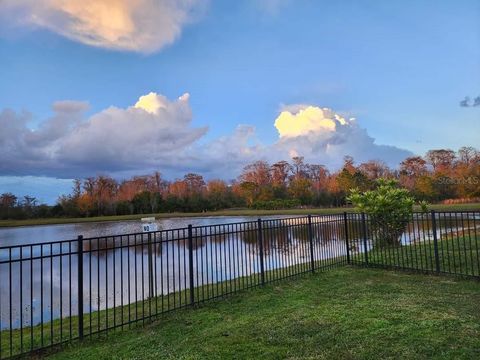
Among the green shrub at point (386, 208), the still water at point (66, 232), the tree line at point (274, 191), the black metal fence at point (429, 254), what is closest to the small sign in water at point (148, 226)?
the black metal fence at point (429, 254)

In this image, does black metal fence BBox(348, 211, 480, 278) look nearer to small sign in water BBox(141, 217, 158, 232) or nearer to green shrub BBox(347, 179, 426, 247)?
green shrub BBox(347, 179, 426, 247)

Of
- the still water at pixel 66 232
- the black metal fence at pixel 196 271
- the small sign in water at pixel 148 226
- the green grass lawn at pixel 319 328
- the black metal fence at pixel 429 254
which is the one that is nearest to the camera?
the green grass lawn at pixel 319 328

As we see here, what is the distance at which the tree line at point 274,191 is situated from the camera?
197 feet

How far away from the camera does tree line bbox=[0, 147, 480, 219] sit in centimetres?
6019

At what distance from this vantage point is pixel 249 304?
6527 millimetres

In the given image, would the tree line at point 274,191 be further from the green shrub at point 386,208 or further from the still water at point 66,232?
the green shrub at point 386,208

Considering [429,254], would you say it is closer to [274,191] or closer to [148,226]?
[148,226]

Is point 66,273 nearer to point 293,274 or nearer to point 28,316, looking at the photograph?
point 28,316

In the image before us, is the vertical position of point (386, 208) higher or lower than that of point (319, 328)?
higher

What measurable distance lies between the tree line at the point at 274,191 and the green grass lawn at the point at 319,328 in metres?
54.5

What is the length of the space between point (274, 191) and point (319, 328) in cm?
7254

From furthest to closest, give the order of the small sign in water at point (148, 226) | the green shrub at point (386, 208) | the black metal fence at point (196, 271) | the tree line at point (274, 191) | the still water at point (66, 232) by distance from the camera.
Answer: the tree line at point (274, 191) < the still water at point (66, 232) < the green shrub at point (386, 208) < the small sign in water at point (148, 226) < the black metal fence at point (196, 271)

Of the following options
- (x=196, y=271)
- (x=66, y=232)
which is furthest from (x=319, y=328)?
(x=66, y=232)

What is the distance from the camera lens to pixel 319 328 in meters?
4.98
